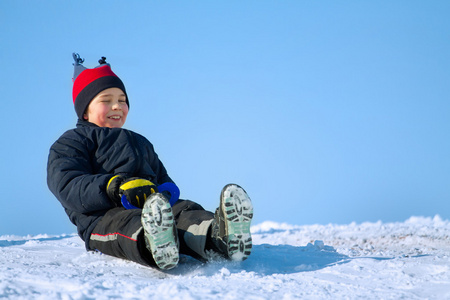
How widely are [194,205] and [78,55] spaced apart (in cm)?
230

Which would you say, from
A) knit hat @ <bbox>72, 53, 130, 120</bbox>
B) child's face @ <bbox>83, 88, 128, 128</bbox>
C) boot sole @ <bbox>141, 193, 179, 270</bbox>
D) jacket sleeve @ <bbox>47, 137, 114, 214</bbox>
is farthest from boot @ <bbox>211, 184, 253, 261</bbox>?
knit hat @ <bbox>72, 53, 130, 120</bbox>

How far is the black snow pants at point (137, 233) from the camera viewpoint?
2.57 metres

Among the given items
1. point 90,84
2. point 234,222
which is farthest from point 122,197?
point 90,84

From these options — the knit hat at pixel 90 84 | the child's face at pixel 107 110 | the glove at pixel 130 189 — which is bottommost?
the glove at pixel 130 189

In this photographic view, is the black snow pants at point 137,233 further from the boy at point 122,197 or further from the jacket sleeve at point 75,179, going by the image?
the jacket sleeve at point 75,179

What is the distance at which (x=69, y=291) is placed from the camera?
6.28 feet

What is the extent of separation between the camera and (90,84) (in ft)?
12.7

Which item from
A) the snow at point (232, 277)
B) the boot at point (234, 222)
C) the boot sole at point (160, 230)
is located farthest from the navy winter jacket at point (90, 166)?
the boot at point (234, 222)

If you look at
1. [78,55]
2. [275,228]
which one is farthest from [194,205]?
[275,228]

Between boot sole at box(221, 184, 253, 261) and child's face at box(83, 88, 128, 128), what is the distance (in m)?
1.66

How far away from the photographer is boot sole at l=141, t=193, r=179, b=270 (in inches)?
93.4

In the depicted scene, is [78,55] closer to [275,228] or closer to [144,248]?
[144,248]

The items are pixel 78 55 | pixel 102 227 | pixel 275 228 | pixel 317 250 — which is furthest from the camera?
pixel 275 228

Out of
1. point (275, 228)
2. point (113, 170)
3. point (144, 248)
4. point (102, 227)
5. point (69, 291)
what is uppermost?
point (275, 228)
